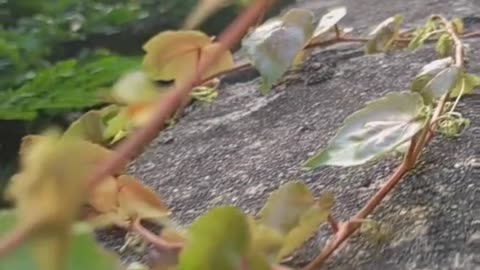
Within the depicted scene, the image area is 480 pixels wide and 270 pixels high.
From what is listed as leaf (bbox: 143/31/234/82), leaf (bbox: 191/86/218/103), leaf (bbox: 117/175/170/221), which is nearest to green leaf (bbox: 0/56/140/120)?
leaf (bbox: 191/86/218/103)

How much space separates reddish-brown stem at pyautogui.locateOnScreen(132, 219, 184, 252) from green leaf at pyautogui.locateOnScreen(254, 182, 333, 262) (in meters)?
0.04

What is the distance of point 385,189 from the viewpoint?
43 cm

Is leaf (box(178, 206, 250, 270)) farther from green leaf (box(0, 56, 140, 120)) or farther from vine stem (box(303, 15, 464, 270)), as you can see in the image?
green leaf (box(0, 56, 140, 120))

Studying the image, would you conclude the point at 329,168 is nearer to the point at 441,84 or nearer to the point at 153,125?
the point at 441,84

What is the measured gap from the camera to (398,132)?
43 centimetres

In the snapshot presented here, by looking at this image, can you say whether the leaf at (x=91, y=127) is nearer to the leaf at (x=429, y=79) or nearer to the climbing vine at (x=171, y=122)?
the climbing vine at (x=171, y=122)

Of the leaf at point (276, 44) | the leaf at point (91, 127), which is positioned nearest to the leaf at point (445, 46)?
the leaf at point (276, 44)

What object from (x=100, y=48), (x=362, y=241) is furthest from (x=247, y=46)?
(x=100, y=48)

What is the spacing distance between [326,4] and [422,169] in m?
0.72

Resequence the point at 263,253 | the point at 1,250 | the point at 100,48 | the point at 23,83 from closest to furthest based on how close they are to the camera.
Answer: the point at 1,250 < the point at 263,253 < the point at 23,83 < the point at 100,48

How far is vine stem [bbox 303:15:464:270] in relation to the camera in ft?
1.28

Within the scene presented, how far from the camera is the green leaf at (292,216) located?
1.24 ft

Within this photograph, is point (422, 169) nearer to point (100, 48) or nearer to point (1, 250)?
point (1, 250)

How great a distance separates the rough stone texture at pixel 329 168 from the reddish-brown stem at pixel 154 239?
0.13ft
